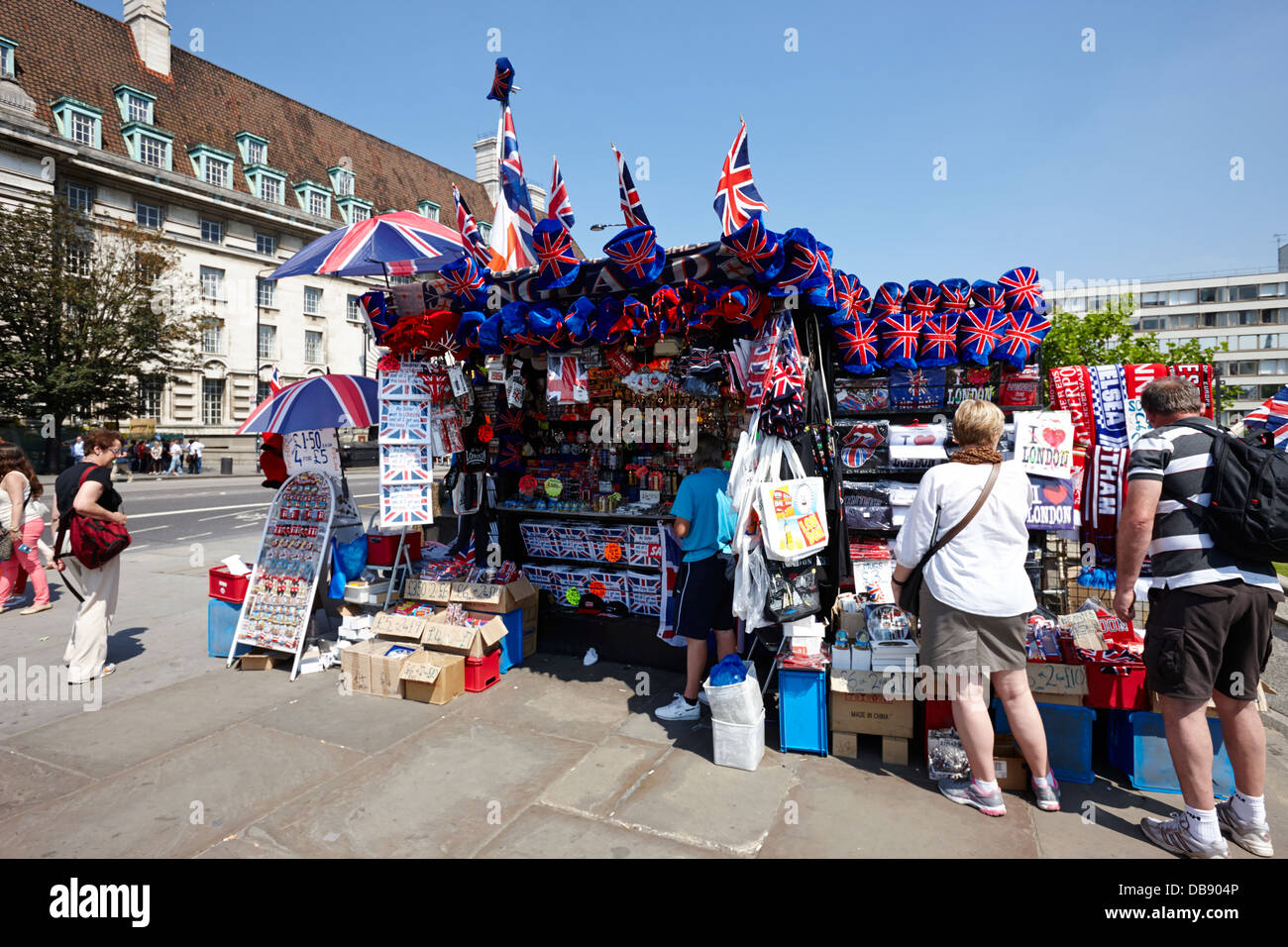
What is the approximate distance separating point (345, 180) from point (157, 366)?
15543 mm

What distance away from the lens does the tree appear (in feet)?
78.0

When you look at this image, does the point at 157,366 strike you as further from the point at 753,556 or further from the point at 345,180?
the point at 753,556

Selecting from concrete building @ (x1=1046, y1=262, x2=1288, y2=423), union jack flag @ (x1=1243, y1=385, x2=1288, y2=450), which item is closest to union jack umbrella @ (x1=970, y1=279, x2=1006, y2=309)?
union jack flag @ (x1=1243, y1=385, x2=1288, y2=450)

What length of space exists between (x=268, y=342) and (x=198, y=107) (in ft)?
37.7

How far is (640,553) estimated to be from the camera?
5.94 metres

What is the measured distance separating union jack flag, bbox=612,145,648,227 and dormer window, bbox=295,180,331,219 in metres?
38.6

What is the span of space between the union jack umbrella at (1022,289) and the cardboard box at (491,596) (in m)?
4.60

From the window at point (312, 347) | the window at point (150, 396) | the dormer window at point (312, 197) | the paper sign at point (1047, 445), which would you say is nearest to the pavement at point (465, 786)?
the paper sign at point (1047, 445)
